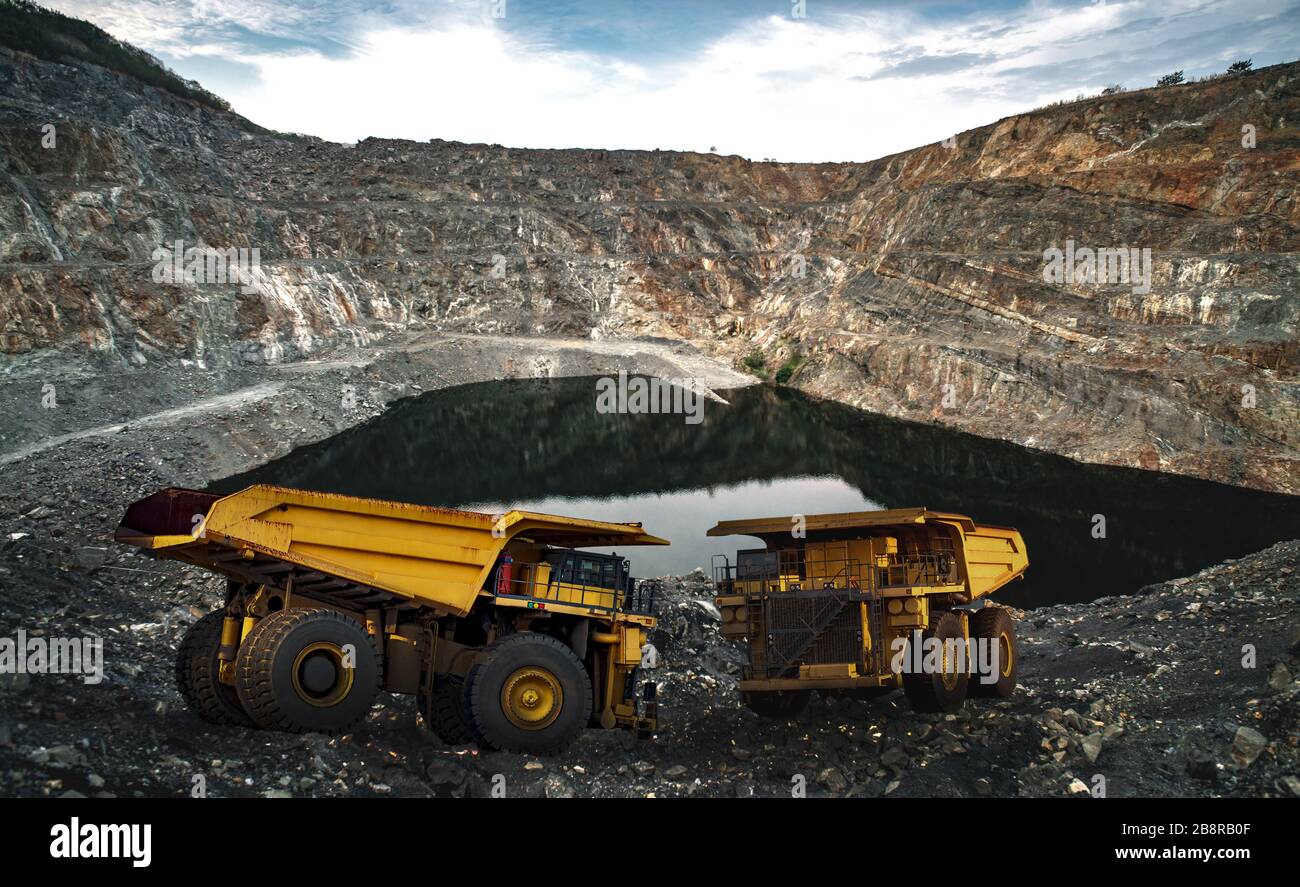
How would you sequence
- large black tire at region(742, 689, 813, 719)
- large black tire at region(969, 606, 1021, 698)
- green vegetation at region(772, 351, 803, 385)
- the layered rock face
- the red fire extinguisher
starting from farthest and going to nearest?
green vegetation at region(772, 351, 803, 385) < the layered rock face < large black tire at region(969, 606, 1021, 698) < large black tire at region(742, 689, 813, 719) < the red fire extinguisher

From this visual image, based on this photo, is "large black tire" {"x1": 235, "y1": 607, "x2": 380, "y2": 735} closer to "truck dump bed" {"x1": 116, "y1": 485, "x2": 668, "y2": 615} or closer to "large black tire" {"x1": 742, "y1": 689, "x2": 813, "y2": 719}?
"truck dump bed" {"x1": 116, "y1": 485, "x2": 668, "y2": 615}

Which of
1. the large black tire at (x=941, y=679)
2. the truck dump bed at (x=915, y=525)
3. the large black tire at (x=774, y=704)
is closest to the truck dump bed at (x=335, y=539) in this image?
the truck dump bed at (x=915, y=525)

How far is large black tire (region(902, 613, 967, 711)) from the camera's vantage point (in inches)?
468

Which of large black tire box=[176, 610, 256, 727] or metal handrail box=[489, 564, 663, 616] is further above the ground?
metal handrail box=[489, 564, 663, 616]

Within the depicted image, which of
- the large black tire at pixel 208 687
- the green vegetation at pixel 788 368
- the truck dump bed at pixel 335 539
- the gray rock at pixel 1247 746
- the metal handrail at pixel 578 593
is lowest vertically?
the gray rock at pixel 1247 746

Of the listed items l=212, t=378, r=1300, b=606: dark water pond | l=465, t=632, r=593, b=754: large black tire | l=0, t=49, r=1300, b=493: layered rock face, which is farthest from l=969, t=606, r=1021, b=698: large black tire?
l=0, t=49, r=1300, b=493: layered rock face

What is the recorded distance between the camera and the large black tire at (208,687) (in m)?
9.59

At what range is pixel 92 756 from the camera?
26.5 ft

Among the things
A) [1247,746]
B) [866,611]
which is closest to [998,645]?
[866,611]

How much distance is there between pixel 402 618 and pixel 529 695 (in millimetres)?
1654

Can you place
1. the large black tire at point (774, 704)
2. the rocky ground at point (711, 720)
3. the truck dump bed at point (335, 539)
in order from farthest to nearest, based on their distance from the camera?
the large black tire at point (774, 704) < the rocky ground at point (711, 720) < the truck dump bed at point (335, 539)

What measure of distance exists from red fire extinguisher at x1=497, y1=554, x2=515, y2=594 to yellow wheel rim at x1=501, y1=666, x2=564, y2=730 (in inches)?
38.1

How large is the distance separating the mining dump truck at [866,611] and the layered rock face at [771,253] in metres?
24.8

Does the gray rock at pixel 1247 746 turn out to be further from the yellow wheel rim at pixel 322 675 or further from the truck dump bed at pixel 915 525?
the yellow wheel rim at pixel 322 675
